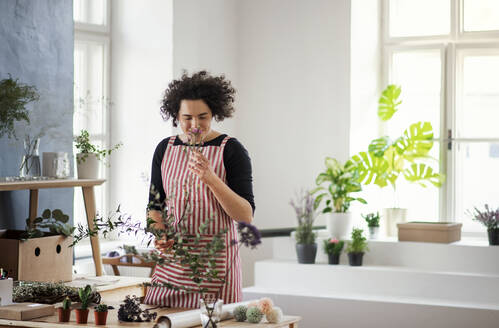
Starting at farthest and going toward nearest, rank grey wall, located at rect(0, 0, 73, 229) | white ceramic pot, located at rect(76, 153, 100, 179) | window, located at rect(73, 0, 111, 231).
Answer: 1. window, located at rect(73, 0, 111, 231)
2. white ceramic pot, located at rect(76, 153, 100, 179)
3. grey wall, located at rect(0, 0, 73, 229)

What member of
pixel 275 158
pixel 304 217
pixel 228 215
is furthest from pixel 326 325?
pixel 228 215

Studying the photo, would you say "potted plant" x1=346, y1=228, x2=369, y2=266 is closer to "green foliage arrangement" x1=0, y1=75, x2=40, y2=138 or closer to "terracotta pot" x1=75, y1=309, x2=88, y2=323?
"green foliage arrangement" x1=0, y1=75, x2=40, y2=138

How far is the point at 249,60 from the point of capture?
23.0ft

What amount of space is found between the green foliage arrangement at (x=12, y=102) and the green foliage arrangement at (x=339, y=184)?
312 centimetres

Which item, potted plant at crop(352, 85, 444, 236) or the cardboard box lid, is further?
potted plant at crop(352, 85, 444, 236)

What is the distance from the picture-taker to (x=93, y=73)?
6113 mm

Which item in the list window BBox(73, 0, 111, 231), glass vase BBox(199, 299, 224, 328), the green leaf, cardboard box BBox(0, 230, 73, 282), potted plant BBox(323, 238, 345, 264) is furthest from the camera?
the green leaf

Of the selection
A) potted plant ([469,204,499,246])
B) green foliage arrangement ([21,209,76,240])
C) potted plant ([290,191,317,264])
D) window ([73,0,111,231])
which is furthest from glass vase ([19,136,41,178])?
potted plant ([469,204,499,246])

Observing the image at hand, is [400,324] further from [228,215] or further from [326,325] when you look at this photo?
[228,215]

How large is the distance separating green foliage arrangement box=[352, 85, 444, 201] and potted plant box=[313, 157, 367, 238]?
0.16 m

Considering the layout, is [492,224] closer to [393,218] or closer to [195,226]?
[393,218]

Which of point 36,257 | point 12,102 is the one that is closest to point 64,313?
point 36,257

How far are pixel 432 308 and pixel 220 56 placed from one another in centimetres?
284

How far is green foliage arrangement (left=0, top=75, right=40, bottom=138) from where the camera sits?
145 inches
